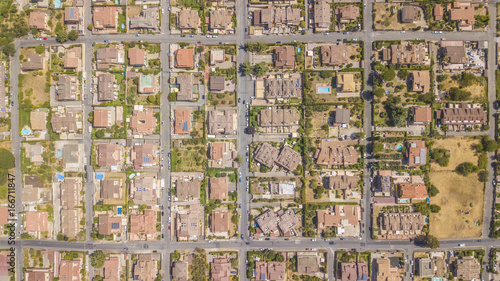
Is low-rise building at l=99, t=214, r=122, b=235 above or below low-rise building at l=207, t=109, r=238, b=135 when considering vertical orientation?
below

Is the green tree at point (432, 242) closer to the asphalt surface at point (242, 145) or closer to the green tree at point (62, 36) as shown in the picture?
the asphalt surface at point (242, 145)

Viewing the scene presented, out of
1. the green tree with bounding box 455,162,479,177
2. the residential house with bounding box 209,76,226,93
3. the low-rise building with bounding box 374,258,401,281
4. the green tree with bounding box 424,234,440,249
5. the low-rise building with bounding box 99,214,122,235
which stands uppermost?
the residential house with bounding box 209,76,226,93

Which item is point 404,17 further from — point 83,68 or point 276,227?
point 83,68

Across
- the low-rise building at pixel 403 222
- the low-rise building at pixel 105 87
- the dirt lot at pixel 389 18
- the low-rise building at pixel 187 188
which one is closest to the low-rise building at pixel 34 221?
the low-rise building at pixel 105 87

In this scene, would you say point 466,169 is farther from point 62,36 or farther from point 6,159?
point 6,159

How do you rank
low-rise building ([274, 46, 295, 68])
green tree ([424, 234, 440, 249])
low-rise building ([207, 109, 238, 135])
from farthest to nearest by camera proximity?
1. low-rise building ([207, 109, 238, 135])
2. low-rise building ([274, 46, 295, 68])
3. green tree ([424, 234, 440, 249])

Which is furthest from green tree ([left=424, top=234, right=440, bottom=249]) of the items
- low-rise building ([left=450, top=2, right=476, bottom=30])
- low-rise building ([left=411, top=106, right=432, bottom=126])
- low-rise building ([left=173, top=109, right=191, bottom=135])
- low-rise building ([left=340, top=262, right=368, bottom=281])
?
low-rise building ([left=173, top=109, right=191, bottom=135])

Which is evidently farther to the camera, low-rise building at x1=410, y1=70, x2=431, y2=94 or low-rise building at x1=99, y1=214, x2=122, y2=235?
low-rise building at x1=99, y1=214, x2=122, y2=235

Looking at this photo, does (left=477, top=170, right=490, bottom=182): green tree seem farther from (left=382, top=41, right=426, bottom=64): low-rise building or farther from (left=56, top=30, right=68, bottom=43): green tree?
(left=56, top=30, right=68, bottom=43): green tree

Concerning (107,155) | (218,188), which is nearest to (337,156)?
(218,188)
